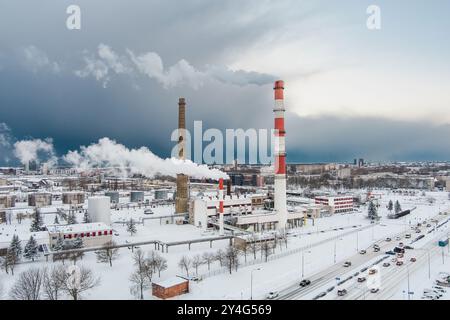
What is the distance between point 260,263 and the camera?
14.5m

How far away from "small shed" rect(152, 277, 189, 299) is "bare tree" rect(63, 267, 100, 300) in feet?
6.27

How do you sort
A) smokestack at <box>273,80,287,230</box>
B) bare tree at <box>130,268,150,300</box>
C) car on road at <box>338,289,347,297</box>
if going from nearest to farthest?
car on road at <box>338,289,347,297</box> < bare tree at <box>130,268,150,300</box> < smokestack at <box>273,80,287,230</box>

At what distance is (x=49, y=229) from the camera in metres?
17.4

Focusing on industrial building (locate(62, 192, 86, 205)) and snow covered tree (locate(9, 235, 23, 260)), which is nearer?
snow covered tree (locate(9, 235, 23, 260))

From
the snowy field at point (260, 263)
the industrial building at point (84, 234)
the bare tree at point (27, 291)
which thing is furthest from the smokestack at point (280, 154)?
the bare tree at point (27, 291)

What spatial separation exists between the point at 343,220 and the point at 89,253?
1758 cm

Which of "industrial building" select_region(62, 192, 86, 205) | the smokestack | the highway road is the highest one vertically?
the smokestack

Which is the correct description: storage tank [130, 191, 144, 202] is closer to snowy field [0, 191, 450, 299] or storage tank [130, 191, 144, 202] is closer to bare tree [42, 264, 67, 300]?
snowy field [0, 191, 450, 299]

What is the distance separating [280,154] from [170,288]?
1324cm

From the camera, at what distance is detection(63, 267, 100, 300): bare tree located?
10.3 meters

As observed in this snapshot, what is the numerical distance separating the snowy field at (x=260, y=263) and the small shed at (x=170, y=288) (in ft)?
0.69

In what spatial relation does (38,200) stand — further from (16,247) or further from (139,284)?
(139,284)

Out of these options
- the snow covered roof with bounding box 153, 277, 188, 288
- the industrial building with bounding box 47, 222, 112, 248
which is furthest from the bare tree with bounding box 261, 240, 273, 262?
the industrial building with bounding box 47, 222, 112, 248

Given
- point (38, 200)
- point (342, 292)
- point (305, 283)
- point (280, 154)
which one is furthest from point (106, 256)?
point (38, 200)
